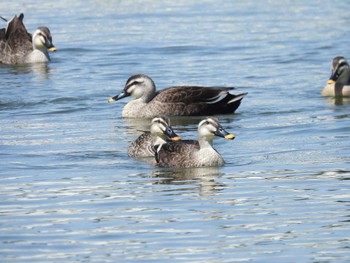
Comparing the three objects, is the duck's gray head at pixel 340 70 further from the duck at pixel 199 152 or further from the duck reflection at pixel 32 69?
the duck at pixel 199 152

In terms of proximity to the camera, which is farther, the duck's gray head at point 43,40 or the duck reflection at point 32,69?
the duck's gray head at point 43,40

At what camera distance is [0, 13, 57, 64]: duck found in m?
27.2

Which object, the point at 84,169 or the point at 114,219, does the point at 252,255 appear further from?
the point at 84,169

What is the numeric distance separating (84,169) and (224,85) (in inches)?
300

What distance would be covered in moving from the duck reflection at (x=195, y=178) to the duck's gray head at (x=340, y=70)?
6.75 meters

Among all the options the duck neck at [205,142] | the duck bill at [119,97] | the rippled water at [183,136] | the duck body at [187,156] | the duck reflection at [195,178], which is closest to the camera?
the rippled water at [183,136]

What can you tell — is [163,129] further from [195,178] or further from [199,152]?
[195,178]

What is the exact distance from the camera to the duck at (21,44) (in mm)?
27188

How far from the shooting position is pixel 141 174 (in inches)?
616

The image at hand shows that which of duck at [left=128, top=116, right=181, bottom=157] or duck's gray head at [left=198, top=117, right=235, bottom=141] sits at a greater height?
duck's gray head at [left=198, top=117, right=235, bottom=141]

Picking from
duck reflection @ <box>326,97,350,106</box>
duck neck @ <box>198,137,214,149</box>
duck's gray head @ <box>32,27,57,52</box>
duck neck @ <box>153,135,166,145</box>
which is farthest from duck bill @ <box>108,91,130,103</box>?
duck's gray head @ <box>32,27,57,52</box>

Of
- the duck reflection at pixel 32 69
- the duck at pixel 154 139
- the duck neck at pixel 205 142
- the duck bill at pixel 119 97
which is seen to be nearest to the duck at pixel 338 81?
the duck bill at pixel 119 97

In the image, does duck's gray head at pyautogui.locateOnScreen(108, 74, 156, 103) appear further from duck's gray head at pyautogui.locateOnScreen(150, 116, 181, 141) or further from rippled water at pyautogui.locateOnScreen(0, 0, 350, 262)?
duck's gray head at pyautogui.locateOnScreen(150, 116, 181, 141)

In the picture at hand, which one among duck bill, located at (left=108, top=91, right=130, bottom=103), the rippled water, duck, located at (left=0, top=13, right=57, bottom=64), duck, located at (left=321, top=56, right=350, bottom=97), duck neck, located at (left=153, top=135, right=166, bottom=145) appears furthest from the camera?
duck, located at (left=0, top=13, right=57, bottom=64)
